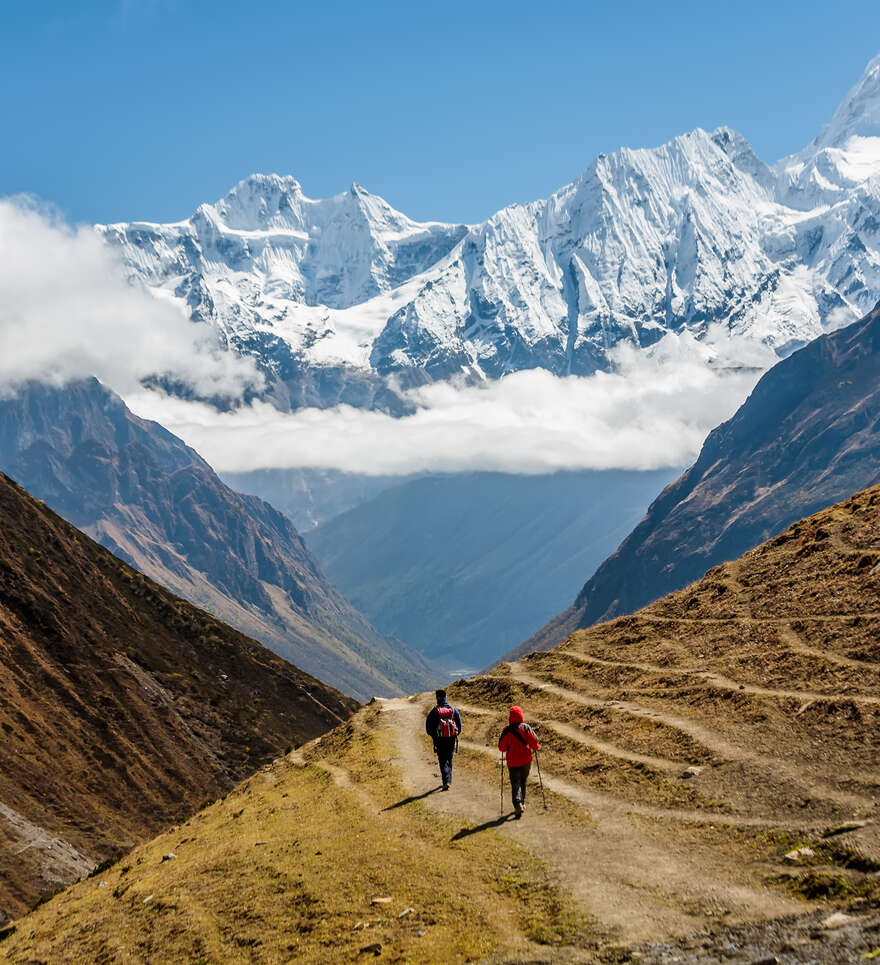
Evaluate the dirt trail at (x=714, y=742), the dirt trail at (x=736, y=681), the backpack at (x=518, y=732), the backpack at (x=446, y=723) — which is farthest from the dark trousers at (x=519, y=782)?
the dirt trail at (x=736, y=681)

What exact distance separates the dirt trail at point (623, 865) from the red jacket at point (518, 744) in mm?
1772

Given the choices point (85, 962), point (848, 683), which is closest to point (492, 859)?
point (85, 962)

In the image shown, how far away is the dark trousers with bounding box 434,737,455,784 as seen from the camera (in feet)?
116

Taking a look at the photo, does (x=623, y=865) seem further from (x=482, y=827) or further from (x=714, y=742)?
(x=714, y=742)

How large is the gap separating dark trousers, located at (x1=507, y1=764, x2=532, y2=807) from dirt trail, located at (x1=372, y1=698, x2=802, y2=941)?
61 cm

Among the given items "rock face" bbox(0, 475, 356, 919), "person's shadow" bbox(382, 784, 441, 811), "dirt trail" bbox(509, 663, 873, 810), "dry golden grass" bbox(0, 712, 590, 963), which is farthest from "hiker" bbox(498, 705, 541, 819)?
"rock face" bbox(0, 475, 356, 919)

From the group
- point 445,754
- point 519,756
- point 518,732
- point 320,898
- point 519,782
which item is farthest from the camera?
point 445,754

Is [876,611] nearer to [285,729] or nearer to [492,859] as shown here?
[492,859]

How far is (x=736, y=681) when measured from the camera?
38656 mm

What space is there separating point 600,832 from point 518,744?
4.36 m

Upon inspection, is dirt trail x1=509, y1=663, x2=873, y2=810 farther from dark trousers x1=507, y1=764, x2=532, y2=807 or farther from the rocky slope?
dark trousers x1=507, y1=764, x2=532, y2=807

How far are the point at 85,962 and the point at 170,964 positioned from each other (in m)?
4.08

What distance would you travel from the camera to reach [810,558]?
164ft

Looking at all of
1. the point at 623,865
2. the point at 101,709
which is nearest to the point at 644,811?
the point at 623,865
